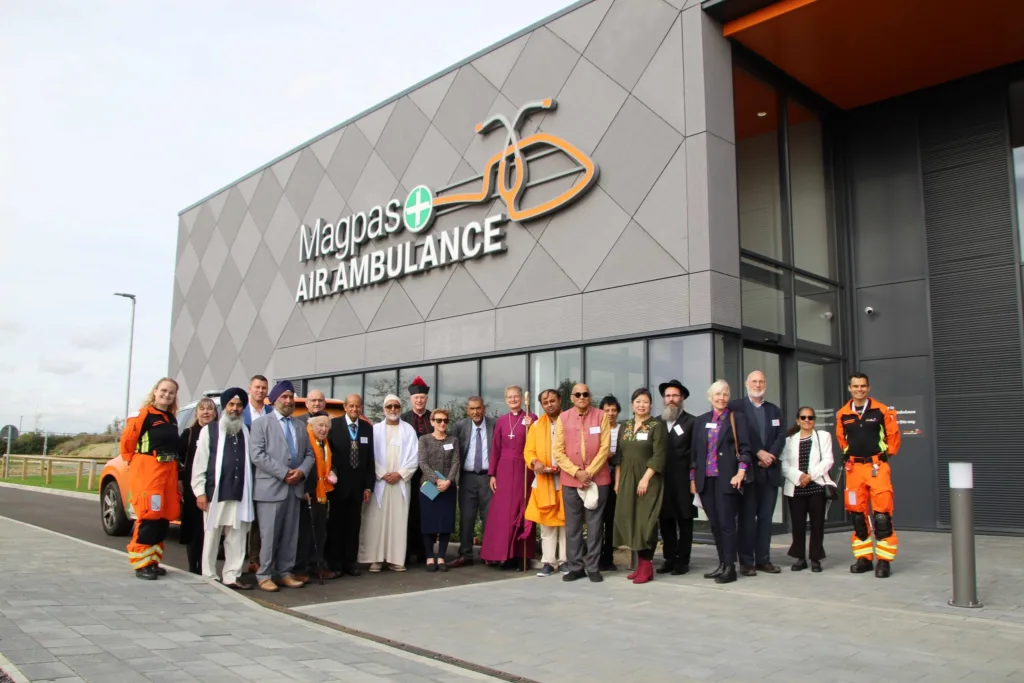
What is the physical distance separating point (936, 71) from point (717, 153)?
14.2 feet

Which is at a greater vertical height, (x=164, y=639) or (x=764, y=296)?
(x=764, y=296)

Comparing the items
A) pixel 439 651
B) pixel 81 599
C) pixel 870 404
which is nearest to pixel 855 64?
pixel 870 404

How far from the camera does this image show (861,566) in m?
8.26

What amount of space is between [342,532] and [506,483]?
1.83 metres

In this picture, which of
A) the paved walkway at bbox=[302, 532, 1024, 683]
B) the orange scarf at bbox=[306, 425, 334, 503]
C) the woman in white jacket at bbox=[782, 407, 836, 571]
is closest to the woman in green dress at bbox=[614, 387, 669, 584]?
the paved walkway at bbox=[302, 532, 1024, 683]

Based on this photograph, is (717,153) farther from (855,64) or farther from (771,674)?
(771,674)

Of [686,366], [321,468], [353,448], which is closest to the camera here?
[321,468]

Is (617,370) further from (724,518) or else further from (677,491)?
(724,518)

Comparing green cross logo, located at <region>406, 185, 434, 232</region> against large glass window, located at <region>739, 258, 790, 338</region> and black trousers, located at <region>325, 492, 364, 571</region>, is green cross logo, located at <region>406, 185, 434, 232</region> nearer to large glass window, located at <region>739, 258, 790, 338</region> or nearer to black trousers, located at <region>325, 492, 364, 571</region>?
large glass window, located at <region>739, 258, 790, 338</region>

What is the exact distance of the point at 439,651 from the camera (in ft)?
17.6

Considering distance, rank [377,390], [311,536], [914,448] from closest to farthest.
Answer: [311,536] < [914,448] < [377,390]

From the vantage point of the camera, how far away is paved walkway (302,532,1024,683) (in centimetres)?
485

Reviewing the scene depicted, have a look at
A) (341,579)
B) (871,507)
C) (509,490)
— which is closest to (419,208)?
(509,490)

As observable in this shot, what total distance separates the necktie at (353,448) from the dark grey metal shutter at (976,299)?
9102 millimetres
